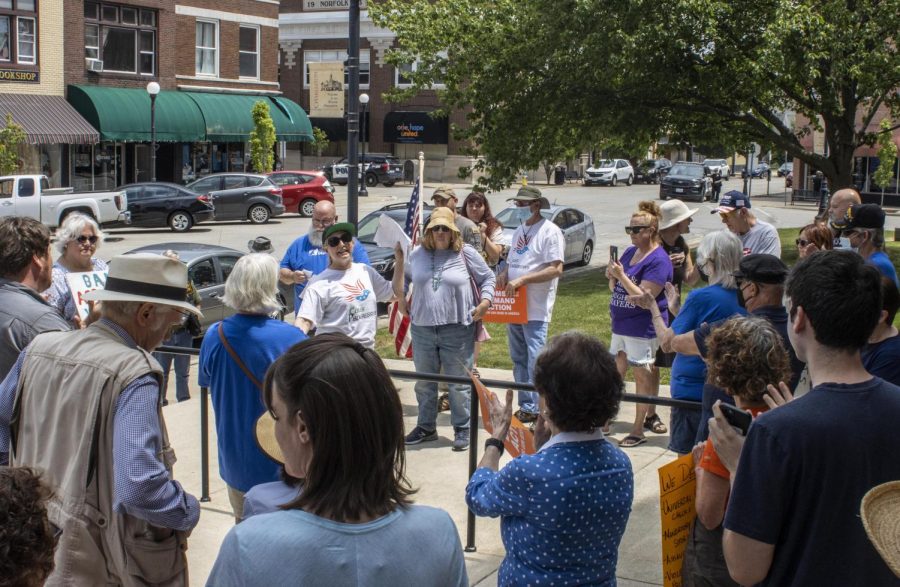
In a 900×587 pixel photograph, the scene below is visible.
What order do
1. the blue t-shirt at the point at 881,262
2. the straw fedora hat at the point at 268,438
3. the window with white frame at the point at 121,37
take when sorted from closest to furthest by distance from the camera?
the straw fedora hat at the point at 268,438, the blue t-shirt at the point at 881,262, the window with white frame at the point at 121,37

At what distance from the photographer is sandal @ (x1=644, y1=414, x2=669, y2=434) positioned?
25.7 feet

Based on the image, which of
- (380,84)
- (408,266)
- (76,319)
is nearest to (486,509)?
(76,319)

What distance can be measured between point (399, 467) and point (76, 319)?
14.6ft

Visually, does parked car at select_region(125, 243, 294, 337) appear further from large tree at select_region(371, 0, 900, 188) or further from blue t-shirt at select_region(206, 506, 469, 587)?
blue t-shirt at select_region(206, 506, 469, 587)

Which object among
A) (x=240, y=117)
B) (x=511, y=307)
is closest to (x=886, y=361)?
(x=511, y=307)

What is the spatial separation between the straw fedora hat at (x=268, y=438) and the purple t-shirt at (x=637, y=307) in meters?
4.41

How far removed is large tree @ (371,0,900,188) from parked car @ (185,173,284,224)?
13.1 meters

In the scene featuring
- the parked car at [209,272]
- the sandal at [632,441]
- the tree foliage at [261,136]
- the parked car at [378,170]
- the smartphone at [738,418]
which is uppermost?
the tree foliage at [261,136]

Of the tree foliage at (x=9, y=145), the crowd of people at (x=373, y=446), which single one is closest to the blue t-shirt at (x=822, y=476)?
the crowd of people at (x=373, y=446)

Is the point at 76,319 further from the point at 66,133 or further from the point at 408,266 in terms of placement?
the point at 66,133

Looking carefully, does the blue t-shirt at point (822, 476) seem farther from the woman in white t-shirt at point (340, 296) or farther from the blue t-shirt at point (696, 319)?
the woman in white t-shirt at point (340, 296)

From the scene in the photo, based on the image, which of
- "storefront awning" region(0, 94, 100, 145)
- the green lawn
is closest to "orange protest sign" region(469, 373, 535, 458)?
the green lawn

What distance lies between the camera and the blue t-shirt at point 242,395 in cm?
478

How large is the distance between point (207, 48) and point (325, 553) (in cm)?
4571
